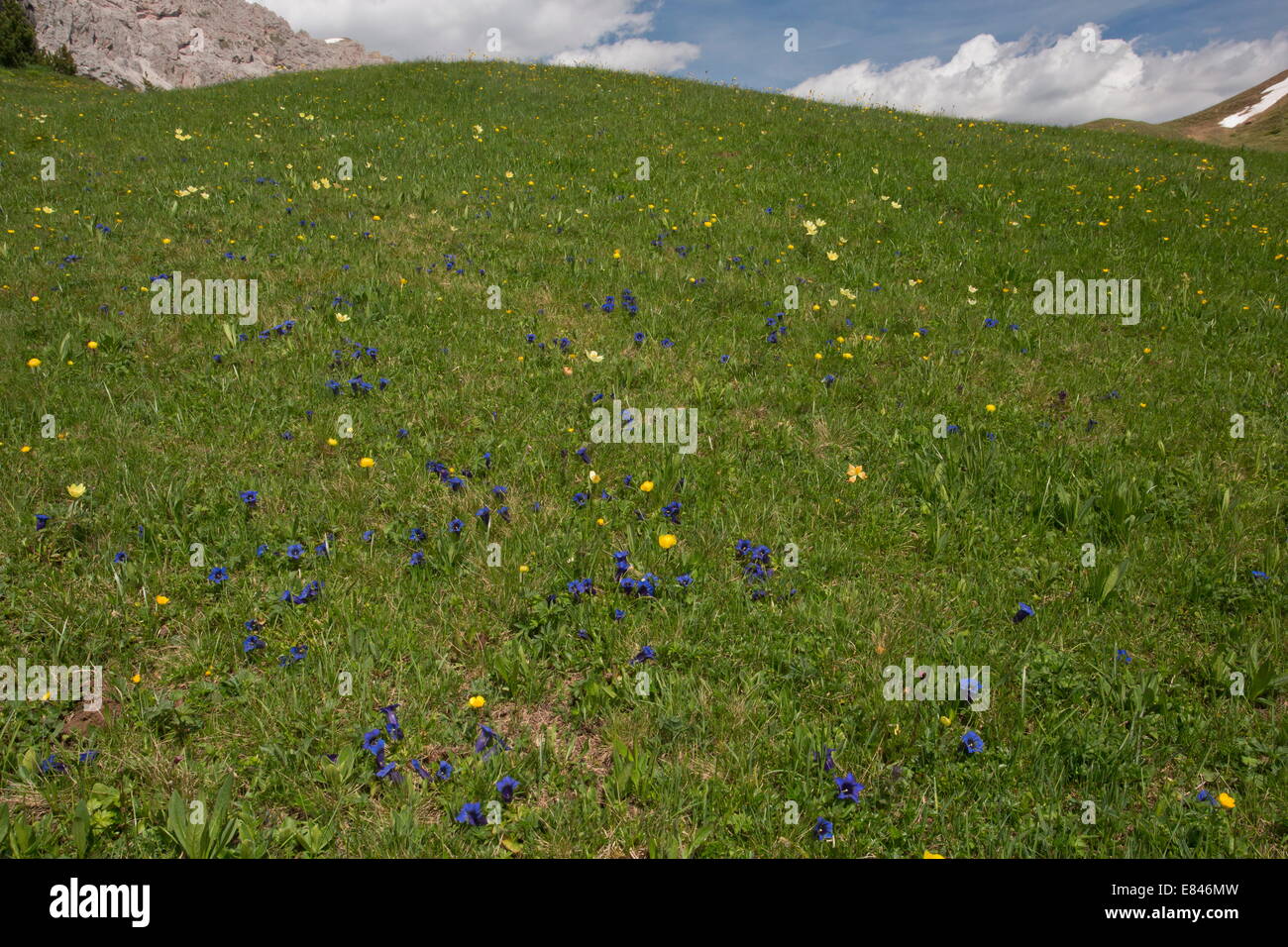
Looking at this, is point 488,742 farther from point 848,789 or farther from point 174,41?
point 174,41

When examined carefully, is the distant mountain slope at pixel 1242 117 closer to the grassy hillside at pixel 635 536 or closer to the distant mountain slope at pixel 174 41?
the grassy hillside at pixel 635 536

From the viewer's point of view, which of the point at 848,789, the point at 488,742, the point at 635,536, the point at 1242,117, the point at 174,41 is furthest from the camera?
the point at 1242,117

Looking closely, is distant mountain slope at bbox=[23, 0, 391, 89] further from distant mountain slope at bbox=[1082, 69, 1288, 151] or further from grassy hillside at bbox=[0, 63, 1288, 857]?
distant mountain slope at bbox=[1082, 69, 1288, 151]

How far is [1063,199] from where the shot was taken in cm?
1114

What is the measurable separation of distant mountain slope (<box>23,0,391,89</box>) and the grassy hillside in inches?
1349

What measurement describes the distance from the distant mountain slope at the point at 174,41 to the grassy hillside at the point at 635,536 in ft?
112

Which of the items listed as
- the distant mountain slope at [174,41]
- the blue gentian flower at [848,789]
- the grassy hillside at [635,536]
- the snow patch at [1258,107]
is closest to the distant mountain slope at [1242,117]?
the snow patch at [1258,107]

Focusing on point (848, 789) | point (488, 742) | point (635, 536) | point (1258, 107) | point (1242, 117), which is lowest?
point (848, 789)

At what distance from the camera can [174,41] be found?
45125 millimetres

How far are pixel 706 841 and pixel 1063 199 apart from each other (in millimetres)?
12357

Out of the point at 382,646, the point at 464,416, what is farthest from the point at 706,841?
the point at 464,416

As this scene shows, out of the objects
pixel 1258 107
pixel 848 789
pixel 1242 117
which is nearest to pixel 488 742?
pixel 848 789

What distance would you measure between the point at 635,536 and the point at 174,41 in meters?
59.4
